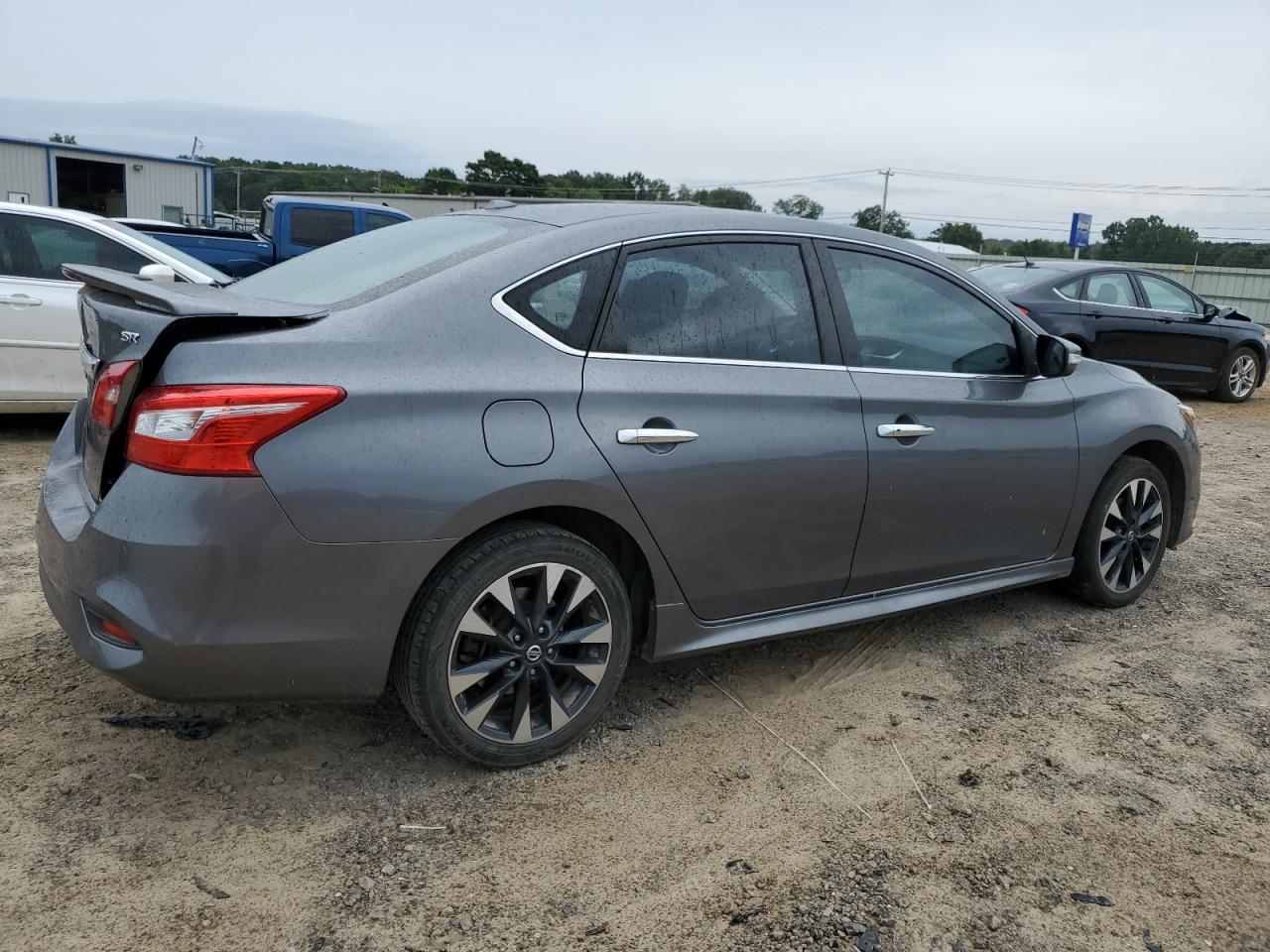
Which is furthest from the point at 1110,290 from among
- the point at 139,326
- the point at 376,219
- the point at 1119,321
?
the point at 376,219

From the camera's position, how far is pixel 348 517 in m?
2.57

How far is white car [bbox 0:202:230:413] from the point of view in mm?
Answer: 6562

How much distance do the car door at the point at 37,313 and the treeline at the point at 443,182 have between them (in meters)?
23.2

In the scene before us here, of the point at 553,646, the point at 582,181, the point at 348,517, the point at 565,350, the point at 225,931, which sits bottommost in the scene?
the point at 225,931

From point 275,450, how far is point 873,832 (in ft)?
6.09

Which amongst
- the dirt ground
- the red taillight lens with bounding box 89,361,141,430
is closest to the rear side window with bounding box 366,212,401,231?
the dirt ground

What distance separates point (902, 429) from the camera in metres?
3.59

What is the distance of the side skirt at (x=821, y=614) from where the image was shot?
325cm

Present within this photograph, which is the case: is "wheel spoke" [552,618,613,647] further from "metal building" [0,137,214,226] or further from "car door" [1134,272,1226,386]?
"metal building" [0,137,214,226]

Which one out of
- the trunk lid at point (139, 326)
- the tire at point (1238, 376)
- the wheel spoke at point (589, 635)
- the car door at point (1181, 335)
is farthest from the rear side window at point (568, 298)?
the tire at point (1238, 376)

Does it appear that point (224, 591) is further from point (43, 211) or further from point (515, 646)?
point (43, 211)

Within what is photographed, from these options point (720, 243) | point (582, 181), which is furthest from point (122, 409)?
point (582, 181)

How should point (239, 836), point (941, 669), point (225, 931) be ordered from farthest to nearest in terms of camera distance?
point (941, 669) < point (239, 836) < point (225, 931)

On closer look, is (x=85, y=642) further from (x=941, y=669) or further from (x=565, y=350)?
(x=941, y=669)
